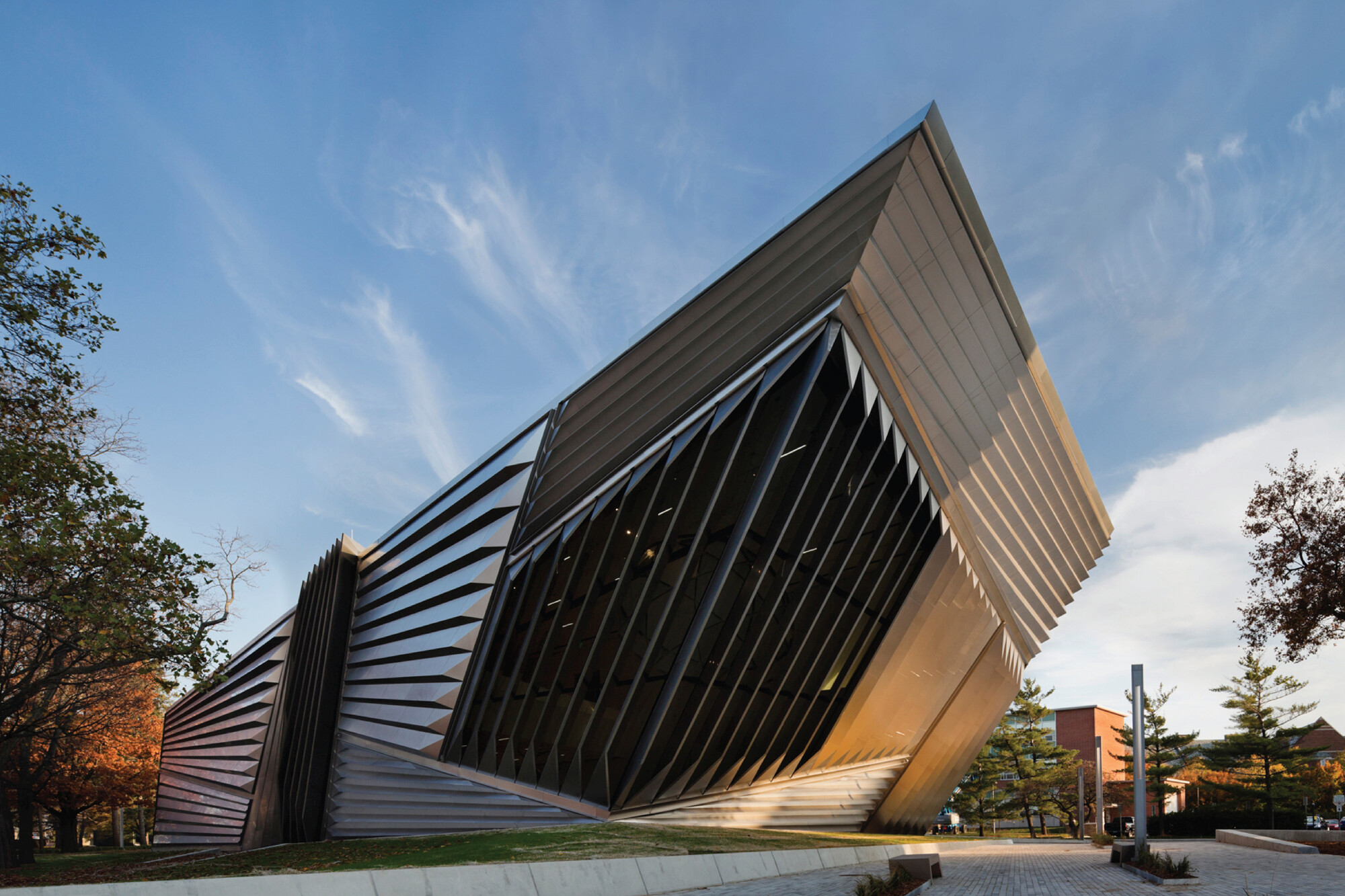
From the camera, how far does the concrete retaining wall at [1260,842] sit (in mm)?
19891

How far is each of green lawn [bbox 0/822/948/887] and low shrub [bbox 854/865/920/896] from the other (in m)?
A: 2.33

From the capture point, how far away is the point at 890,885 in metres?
9.91

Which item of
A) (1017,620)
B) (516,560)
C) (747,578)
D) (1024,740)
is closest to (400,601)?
(516,560)

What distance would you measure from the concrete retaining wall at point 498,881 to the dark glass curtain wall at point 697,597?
4.13 meters

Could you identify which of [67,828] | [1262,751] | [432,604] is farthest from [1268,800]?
[67,828]

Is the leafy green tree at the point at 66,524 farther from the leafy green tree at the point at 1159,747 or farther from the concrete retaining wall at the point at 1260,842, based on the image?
the leafy green tree at the point at 1159,747

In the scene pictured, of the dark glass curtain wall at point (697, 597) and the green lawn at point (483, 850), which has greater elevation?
the dark glass curtain wall at point (697, 597)

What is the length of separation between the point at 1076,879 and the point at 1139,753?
13.6ft

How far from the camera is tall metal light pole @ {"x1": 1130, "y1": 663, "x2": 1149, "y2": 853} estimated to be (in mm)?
15492

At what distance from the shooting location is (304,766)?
22.7 m

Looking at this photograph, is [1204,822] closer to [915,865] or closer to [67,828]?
[915,865]

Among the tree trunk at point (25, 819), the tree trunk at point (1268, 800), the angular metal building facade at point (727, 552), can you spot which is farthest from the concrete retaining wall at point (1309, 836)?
the tree trunk at point (25, 819)

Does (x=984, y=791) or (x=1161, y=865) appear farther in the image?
(x=984, y=791)

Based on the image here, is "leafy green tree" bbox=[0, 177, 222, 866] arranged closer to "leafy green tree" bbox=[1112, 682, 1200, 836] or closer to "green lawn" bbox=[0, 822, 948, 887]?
"green lawn" bbox=[0, 822, 948, 887]
